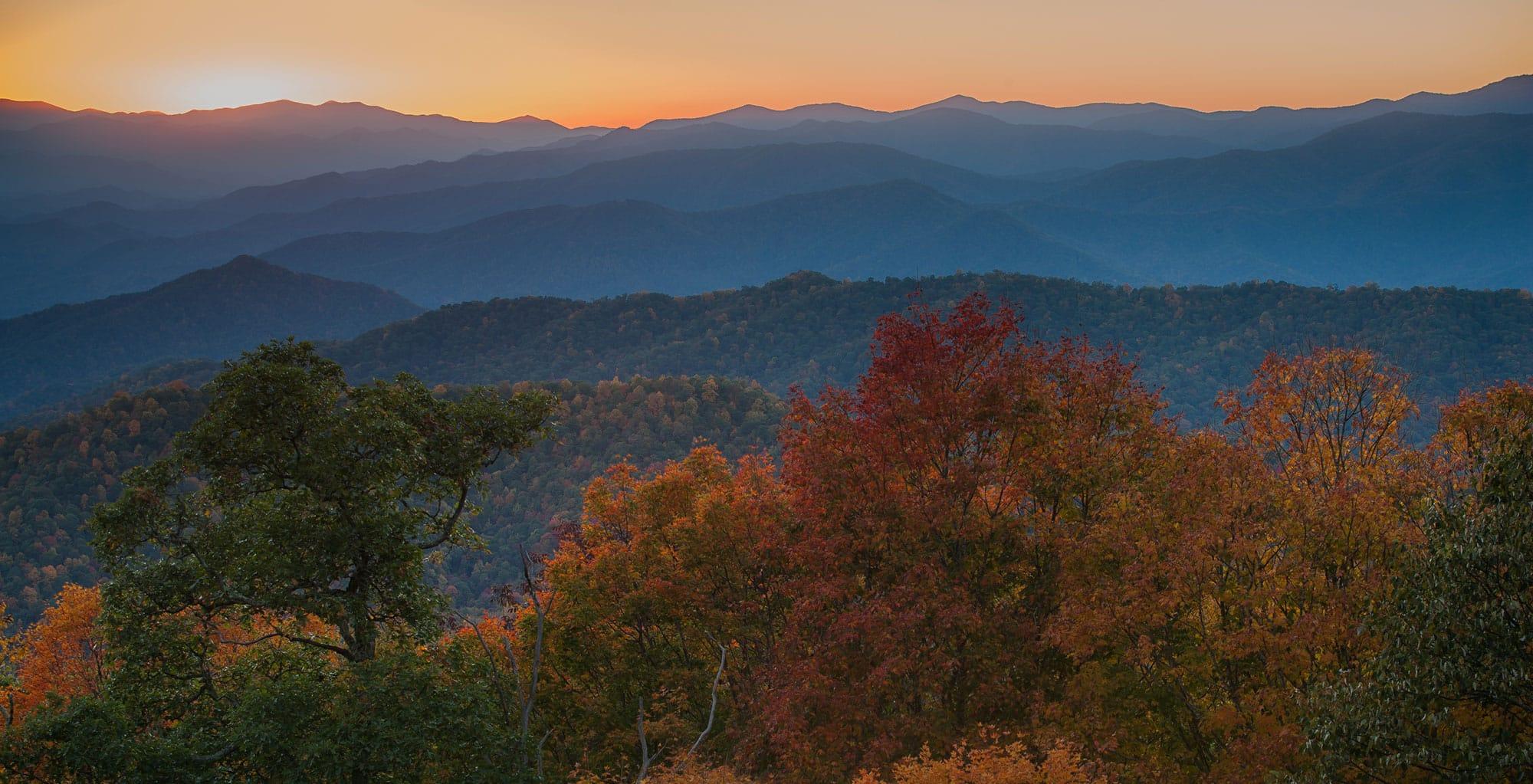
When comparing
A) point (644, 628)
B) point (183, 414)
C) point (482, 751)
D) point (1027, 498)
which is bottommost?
point (183, 414)

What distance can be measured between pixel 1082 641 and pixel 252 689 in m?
13.7

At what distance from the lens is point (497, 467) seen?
13488cm

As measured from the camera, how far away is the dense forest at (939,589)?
13203mm

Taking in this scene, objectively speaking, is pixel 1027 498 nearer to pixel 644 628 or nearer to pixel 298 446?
pixel 644 628

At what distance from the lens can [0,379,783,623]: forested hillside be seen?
106 metres

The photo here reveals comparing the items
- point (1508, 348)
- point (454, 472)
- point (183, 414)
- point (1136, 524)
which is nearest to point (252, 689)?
point (454, 472)

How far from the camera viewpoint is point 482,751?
55.0 feet

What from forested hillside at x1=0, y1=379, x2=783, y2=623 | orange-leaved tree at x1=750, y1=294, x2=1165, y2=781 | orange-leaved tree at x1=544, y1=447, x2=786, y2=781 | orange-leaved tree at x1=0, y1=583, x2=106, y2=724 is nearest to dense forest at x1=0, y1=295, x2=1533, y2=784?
orange-leaved tree at x1=750, y1=294, x2=1165, y2=781

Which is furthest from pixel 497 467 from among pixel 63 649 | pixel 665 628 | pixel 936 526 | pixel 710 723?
pixel 710 723

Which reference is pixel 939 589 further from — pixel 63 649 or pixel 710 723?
pixel 63 649

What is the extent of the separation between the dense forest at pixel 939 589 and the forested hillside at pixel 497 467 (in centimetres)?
8572

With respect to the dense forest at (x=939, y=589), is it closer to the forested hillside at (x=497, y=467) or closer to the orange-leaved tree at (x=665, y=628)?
the orange-leaved tree at (x=665, y=628)

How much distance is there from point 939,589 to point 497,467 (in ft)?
401

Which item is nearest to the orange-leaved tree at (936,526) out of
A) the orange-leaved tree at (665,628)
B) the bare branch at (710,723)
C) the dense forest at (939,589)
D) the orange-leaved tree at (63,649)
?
the dense forest at (939,589)
